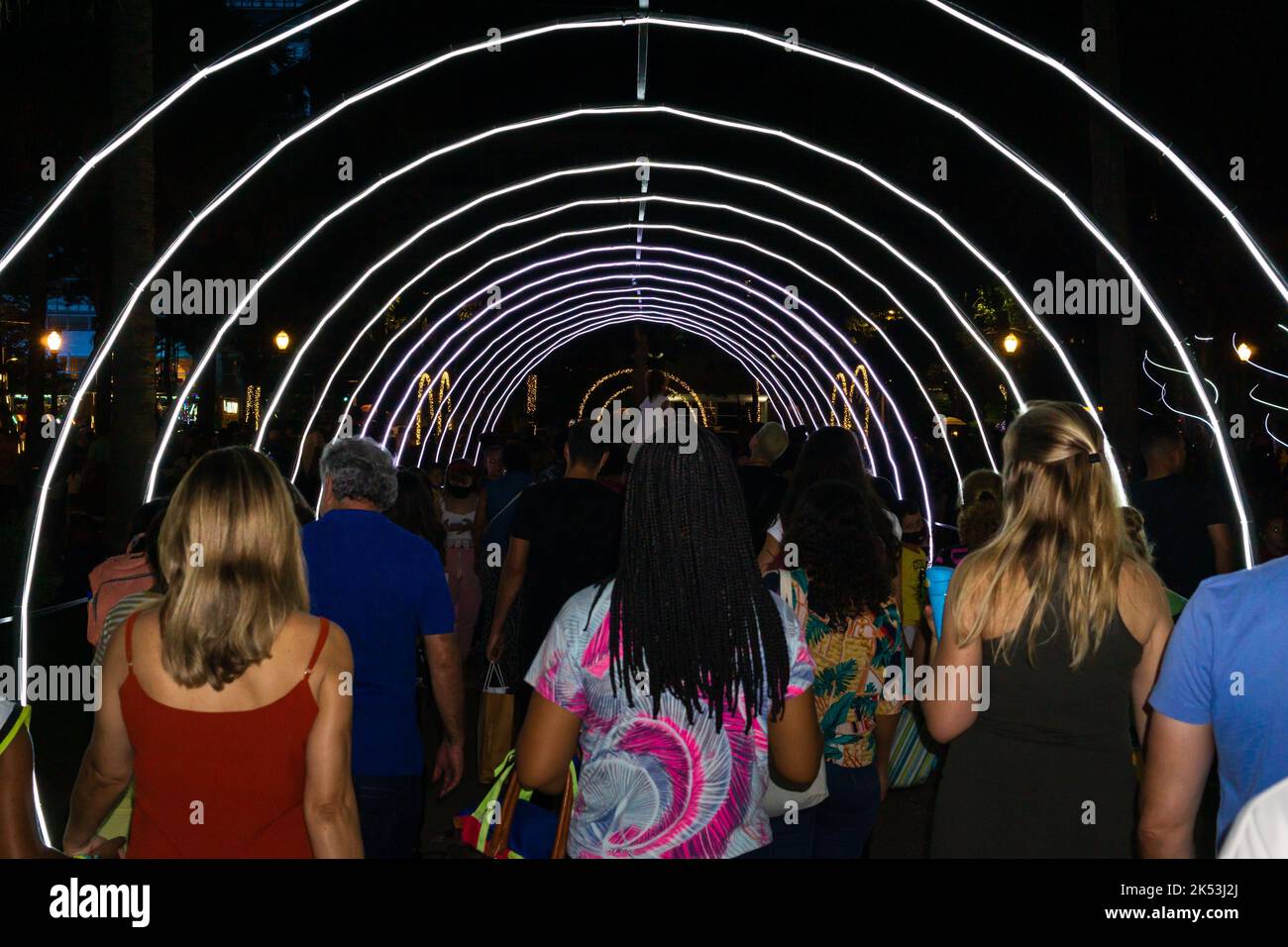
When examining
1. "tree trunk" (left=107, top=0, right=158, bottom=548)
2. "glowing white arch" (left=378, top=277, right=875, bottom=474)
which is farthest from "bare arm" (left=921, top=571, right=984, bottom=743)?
"glowing white arch" (left=378, top=277, right=875, bottom=474)

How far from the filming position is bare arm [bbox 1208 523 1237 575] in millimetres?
7738

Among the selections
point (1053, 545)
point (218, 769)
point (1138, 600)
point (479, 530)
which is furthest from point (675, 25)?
point (218, 769)

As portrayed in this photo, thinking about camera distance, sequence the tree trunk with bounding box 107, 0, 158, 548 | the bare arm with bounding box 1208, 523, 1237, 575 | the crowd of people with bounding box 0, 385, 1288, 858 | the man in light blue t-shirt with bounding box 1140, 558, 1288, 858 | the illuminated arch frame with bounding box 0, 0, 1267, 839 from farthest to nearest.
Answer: the tree trunk with bounding box 107, 0, 158, 548 < the bare arm with bounding box 1208, 523, 1237, 575 < the illuminated arch frame with bounding box 0, 0, 1267, 839 < the crowd of people with bounding box 0, 385, 1288, 858 < the man in light blue t-shirt with bounding box 1140, 558, 1288, 858

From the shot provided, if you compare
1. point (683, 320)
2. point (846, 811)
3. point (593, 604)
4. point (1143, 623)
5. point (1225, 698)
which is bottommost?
point (846, 811)

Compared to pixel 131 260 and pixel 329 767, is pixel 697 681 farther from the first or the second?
pixel 131 260

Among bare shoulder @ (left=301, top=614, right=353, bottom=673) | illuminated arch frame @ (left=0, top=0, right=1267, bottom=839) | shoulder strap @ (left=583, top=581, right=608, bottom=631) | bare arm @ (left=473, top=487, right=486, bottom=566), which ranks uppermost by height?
illuminated arch frame @ (left=0, top=0, right=1267, bottom=839)

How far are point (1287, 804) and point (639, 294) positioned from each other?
26340 millimetres

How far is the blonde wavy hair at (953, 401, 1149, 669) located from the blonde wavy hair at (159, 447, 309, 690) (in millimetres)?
1959

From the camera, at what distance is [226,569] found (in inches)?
143

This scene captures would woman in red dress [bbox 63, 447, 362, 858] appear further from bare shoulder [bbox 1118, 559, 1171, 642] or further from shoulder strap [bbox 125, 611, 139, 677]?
bare shoulder [bbox 1118, 559, 1171, 642]

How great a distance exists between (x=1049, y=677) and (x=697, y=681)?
3.91ft

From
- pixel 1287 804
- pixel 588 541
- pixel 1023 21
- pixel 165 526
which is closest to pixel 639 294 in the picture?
pixel 1023 21
